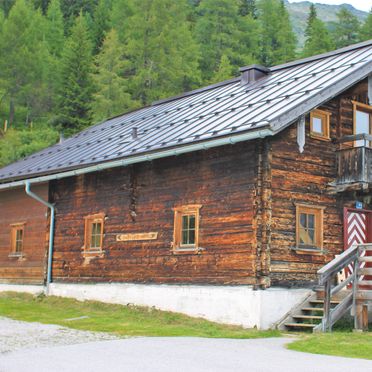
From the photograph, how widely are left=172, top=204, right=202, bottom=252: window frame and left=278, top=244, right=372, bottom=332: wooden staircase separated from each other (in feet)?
10.2

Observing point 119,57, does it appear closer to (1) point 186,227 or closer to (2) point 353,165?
(1) point 186,227

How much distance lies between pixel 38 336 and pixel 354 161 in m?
8.69

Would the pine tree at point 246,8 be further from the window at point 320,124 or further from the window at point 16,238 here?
the window at point 320,124

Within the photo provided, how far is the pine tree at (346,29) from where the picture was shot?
7550 cm

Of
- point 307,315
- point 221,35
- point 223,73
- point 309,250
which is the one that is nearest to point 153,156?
point 309,250

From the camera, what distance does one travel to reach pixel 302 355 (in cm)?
1109

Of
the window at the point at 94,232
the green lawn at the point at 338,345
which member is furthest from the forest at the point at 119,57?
the green lawn at the point at 338,345

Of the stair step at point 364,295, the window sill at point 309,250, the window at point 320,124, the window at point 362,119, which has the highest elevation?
the window at point 362,119

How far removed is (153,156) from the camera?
1766 cm

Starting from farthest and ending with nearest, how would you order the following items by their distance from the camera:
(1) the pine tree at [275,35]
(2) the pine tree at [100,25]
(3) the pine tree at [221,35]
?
(2) the pine tree at [100,25], (1) the pine tree at [275,35], (3) the pine tree at [221,35]

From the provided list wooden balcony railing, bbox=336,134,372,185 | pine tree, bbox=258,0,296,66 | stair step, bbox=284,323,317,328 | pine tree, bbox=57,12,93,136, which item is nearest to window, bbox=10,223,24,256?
stair step, bbox=284,323,317,328

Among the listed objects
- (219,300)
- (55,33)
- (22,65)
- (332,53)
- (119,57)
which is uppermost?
(55,33)

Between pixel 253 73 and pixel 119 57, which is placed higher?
pixel 119 57

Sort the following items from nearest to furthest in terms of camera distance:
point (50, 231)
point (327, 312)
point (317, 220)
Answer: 1. point (327, 312)
2. point (317, 220)
3. point (50, 231)
